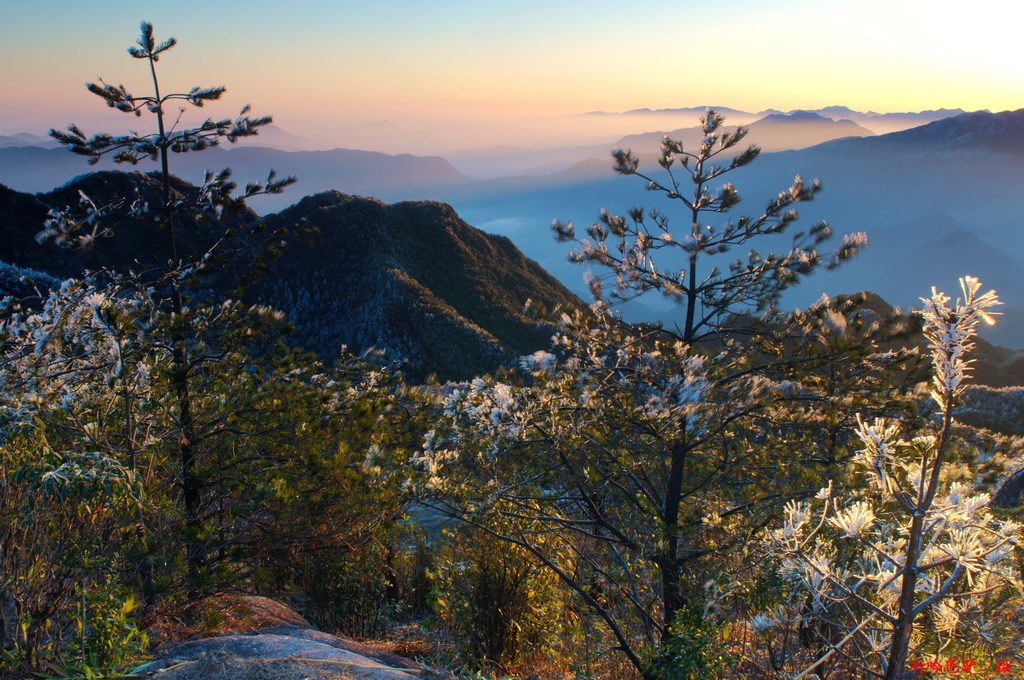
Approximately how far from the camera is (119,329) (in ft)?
14.5

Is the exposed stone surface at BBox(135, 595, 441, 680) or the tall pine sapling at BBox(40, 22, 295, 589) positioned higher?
the tall pine sapling at BBox(40, 22, 295, 589)

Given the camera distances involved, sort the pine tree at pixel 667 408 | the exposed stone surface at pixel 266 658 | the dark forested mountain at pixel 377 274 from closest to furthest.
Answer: the exposed stone surface at pixel 266 658, the pine tree at pixel 667 408, the dark forested mountain at pixel 377 274

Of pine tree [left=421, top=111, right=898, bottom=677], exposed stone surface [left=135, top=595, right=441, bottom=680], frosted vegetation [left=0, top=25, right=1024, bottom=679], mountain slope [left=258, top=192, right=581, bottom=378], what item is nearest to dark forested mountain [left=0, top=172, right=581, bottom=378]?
mountain slope [left=258, top=192, right=581, bottom=378]

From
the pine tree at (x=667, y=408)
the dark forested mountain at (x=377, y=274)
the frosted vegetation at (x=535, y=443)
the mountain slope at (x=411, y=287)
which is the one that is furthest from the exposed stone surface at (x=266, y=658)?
the mountain slope at (x=411, y=287)

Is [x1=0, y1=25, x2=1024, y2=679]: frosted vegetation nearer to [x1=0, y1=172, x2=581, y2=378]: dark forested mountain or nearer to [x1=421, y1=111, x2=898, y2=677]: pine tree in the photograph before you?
[x1=421, y1=111, x2=898, y2=677]: pine tree

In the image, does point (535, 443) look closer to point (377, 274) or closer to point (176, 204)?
point (176, 204)

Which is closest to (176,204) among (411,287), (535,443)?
(535,443)

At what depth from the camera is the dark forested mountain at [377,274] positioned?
4122 cm

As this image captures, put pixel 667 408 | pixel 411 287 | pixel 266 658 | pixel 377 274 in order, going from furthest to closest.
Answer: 1. pixel 377 274
2. pixel 411 287
3. pixel 667 408
4. pixel 266 658

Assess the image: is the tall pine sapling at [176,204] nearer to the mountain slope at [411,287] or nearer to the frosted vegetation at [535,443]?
the frosted vegetation at [535,443]

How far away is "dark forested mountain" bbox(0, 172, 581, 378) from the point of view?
4122cm

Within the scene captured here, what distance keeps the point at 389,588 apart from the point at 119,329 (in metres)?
4.85

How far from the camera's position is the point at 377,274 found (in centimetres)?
4884

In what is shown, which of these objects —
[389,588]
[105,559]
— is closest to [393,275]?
[389,588]
